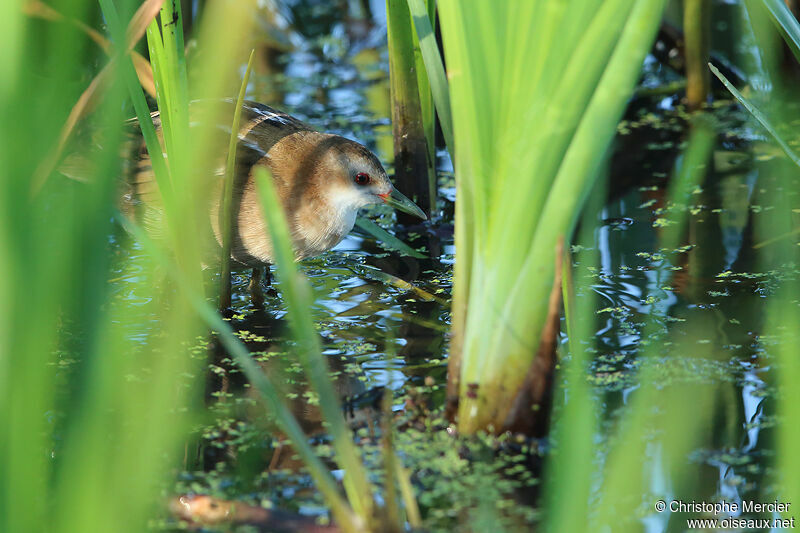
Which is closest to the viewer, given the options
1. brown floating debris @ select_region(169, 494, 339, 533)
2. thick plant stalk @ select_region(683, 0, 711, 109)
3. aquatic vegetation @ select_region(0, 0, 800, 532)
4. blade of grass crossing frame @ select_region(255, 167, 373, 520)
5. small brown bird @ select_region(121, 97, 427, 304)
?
aquatic vegetation @ select_region(0, 0, 800, 532)

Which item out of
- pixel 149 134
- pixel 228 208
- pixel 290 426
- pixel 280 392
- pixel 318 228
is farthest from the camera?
pixel 318 228

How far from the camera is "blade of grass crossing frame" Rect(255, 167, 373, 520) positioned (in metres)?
1.47

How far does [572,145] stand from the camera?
1.91 metres

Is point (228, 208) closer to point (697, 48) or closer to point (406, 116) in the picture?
point (406, 116)

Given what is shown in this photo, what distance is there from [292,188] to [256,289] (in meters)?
0.39

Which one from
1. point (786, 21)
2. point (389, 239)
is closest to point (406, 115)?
point (389, 239)

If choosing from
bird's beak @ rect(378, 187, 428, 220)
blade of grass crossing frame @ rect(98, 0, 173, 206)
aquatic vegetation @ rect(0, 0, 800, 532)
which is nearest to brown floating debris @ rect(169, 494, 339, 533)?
aquatic vegetation @ rect(0, 0, 800, 532)

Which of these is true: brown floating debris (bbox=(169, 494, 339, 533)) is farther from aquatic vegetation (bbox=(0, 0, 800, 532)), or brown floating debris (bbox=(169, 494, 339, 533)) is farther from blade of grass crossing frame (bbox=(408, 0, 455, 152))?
blade of grass crossing frame (bbox=(408, 0, 455, 152))

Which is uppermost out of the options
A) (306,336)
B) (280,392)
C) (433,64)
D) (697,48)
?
(697,48)

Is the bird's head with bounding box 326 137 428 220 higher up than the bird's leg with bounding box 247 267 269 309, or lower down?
higher up

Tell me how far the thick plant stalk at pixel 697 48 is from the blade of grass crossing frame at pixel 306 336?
3.41 meters

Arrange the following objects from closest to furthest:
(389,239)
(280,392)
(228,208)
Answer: (280,392)
(228,208)
(389,239)

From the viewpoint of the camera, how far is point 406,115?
3779 mm

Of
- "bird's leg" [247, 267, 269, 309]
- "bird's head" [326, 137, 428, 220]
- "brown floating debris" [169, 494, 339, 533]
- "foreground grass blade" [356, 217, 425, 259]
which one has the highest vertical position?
"bird's head" [326, 137, 428, 220]
